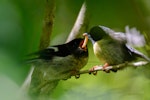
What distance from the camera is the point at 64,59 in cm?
96

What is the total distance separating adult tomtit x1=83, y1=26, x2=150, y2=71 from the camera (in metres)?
0.79

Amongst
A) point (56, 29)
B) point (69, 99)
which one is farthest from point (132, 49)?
point (69, 99)

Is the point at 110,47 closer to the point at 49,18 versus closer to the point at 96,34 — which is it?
the point at 96,34

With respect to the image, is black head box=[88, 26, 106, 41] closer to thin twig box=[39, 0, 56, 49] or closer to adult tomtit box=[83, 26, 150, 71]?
adult tomtit box=[83, 26, 150, 71]

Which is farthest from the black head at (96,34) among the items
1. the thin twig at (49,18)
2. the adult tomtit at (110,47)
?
the thin twig at (49,18)

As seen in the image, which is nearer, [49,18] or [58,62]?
[49,18]

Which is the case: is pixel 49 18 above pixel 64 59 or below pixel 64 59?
above

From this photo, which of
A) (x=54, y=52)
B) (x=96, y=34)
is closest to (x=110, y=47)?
(x=96, y=34)

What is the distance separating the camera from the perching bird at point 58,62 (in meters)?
0.83

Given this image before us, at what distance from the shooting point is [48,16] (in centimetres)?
73

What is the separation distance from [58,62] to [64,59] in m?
0.03

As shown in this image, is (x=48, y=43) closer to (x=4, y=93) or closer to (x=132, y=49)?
(x=132, y=49)

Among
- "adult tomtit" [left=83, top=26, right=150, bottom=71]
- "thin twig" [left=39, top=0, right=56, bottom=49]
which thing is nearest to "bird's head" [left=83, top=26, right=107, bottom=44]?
"adult tomtit" [left=83, top=26, right=150, bottom=71]

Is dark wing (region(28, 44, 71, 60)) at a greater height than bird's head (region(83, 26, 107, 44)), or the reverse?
bird's head (region(83, 26, 107, 44))
